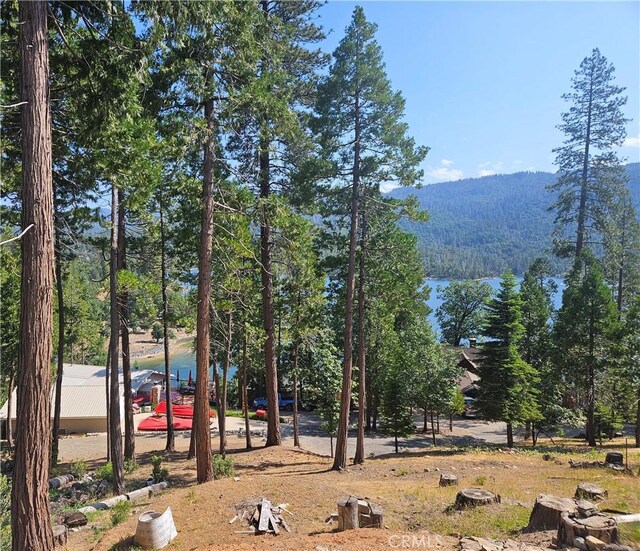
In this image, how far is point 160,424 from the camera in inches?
1081

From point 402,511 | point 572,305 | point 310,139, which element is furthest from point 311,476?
point 572,305

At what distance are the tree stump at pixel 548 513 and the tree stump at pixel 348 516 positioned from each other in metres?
2.66

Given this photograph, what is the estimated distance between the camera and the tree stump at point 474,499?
821 cm

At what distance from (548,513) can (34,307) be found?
7.82 m

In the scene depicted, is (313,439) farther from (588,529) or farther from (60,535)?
(588,529)

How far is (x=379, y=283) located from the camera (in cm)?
1537

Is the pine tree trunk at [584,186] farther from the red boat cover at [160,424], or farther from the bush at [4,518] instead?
the bush at [4,518]

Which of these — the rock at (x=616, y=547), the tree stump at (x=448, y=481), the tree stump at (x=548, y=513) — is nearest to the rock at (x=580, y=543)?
the rock at (x=616, y=547)

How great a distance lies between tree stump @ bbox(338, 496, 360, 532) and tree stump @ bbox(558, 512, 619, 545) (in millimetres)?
2954

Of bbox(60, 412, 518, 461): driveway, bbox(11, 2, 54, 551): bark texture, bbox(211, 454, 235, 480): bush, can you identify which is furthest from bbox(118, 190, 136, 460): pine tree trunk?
bbox(60, 412, 518, 461): driveway

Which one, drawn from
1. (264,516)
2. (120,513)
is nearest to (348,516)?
(264,516)

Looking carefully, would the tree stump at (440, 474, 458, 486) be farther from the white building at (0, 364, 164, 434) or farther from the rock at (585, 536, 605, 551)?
the white building at (0, 364, 164, 434)

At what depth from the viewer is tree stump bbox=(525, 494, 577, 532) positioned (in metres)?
6.63

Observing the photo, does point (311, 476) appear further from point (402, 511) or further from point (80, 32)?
point (80, 32)
